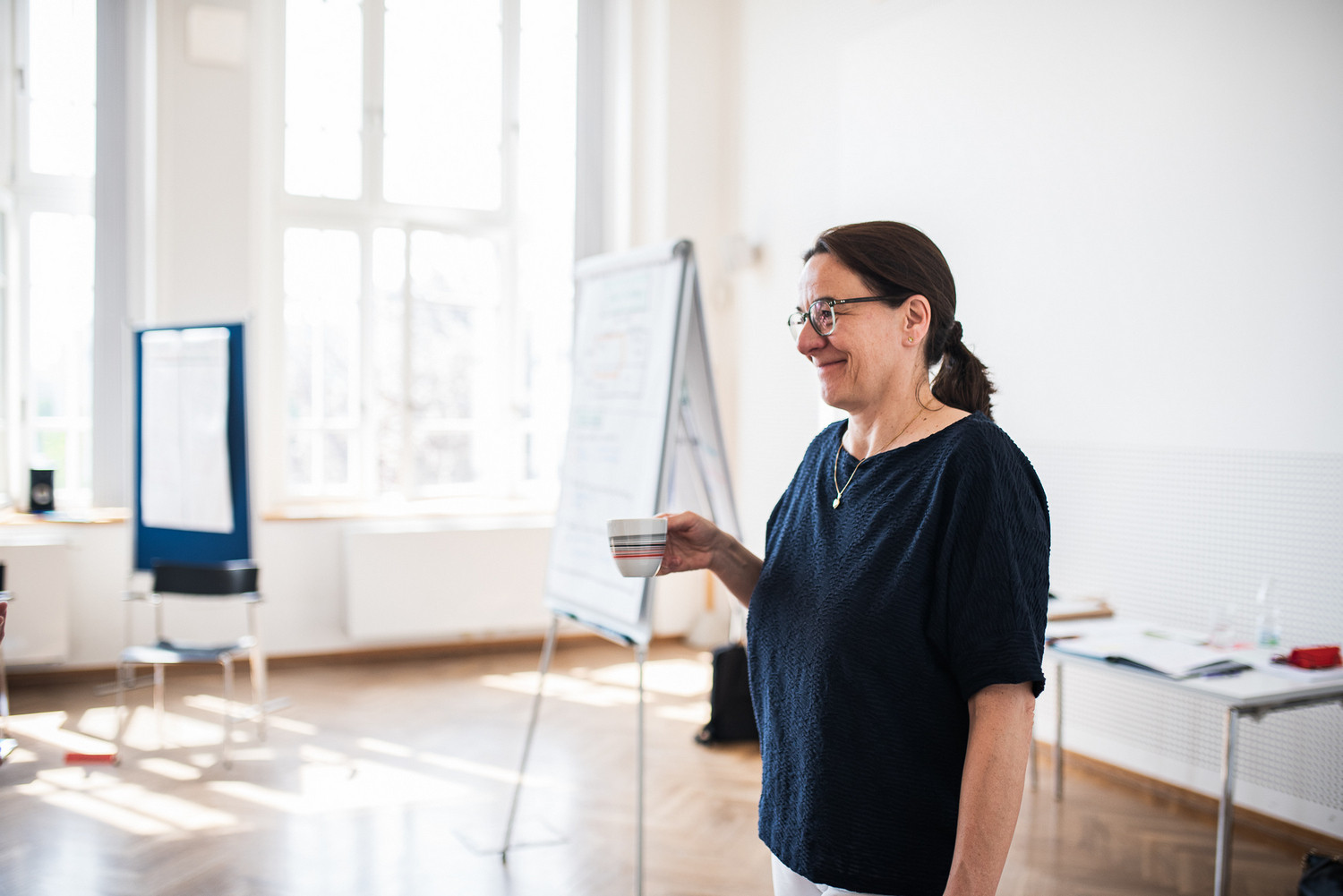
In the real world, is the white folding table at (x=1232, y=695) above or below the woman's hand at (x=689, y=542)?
below

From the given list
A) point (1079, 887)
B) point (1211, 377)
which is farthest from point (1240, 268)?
point (1079, 887)

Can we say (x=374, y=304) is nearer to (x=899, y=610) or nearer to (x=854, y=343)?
(x=854, y=343)

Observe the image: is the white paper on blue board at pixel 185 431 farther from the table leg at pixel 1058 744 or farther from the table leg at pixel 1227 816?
the table leg at pixel 1227 816

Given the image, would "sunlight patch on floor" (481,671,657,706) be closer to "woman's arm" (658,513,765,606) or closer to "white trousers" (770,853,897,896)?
"woman's arm" (658,513,765,606)

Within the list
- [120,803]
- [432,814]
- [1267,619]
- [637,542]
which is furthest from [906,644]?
[120,803]

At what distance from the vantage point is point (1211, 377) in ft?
11.3

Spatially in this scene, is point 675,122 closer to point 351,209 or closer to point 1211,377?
point 351,209

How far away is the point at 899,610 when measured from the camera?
3.81ft

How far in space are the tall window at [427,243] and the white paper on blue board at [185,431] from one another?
1231 millimetres

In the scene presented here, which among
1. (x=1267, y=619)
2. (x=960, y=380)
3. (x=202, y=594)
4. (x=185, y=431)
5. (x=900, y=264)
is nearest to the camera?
(x=900, y=264)

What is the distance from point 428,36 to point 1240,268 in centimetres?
480

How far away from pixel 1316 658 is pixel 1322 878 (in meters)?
0.60

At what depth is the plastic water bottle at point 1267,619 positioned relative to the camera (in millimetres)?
3059

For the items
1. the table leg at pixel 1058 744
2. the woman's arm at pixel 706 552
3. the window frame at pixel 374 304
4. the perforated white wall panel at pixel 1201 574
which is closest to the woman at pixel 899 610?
the woman's arm at pixel 706 552
